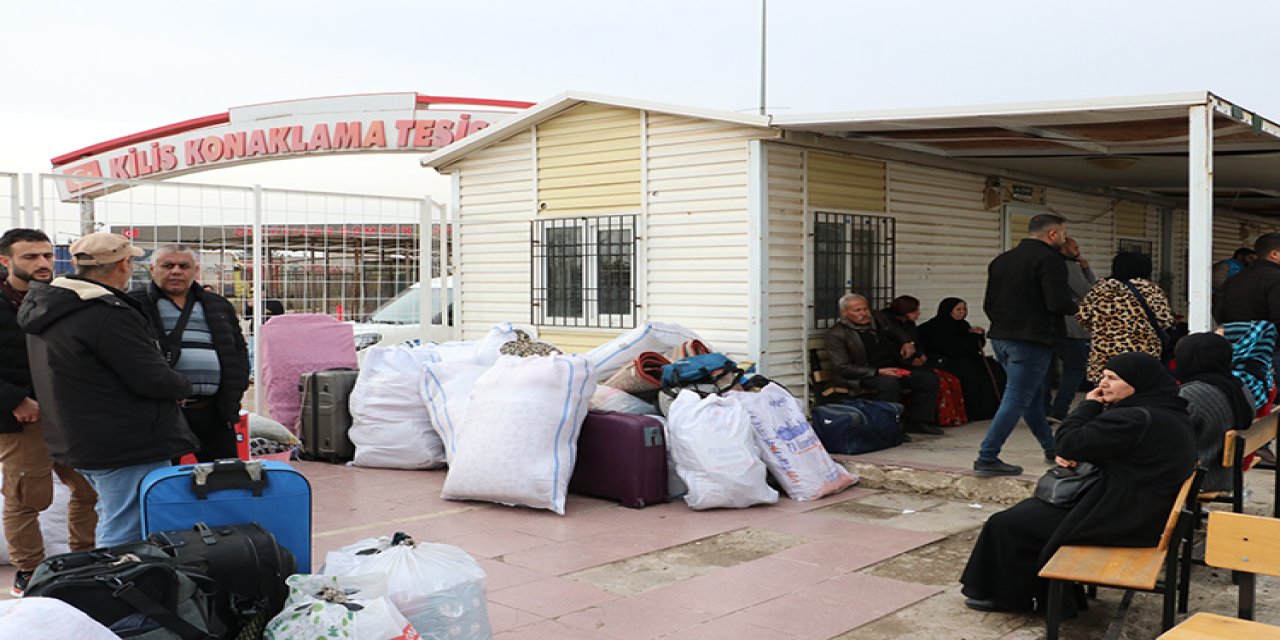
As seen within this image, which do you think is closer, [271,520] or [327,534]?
[271,520]

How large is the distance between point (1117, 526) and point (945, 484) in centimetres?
270

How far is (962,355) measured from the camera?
30.8ft

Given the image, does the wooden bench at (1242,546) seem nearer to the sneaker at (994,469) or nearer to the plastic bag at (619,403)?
the sneaker at (994,469)

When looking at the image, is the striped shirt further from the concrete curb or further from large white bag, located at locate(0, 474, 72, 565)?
the concrete curb

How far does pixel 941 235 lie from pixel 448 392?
5.06 m

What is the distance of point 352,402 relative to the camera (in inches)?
313

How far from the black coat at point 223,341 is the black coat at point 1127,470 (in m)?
3.58

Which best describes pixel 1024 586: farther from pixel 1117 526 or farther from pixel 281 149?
pixel 281 149

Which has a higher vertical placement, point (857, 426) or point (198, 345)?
point (198, 345)

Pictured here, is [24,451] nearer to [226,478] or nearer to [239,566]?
[226,478]

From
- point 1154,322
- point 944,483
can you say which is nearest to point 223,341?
point 944,483

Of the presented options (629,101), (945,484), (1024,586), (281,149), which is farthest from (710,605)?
(281,149)

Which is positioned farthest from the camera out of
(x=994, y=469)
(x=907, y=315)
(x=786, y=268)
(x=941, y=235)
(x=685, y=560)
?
(x=941, y=235)

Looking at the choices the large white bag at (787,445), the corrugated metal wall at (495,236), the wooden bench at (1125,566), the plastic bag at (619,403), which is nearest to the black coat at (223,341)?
the plastic bag at (619,403)
